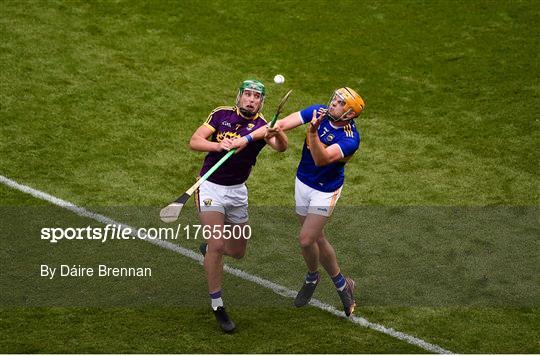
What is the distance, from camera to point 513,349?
A: 10.9 m

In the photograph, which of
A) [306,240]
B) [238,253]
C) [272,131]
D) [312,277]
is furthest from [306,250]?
[272,131]

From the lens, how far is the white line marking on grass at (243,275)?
11109 millimetres

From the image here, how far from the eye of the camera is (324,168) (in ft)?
36.7

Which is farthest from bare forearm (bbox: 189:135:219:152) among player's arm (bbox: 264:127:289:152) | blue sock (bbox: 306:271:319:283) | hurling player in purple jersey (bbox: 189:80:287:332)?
blue sock (bbox: 306:271:319:283)

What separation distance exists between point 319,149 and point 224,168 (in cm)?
113

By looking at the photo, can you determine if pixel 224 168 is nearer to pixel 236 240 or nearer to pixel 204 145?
pixel 204 145

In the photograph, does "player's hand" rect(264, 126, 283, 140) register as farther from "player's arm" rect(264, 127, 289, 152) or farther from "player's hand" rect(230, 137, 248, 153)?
"player's hand" rect(230, 137, 248, 153)

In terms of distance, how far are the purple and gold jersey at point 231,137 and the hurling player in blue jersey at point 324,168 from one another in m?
0.37

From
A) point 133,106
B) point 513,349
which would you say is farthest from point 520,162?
point 133,106

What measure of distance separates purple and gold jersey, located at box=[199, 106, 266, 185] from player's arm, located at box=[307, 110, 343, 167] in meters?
0.70

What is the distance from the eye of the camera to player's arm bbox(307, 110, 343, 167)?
10.6m

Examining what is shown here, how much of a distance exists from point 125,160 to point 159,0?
491 cm

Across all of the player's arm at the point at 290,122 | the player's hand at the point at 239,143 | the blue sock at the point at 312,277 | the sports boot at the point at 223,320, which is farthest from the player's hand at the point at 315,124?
the sports boot at the point at 223,320

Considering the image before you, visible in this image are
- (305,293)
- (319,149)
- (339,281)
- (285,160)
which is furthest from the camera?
(285,160)
